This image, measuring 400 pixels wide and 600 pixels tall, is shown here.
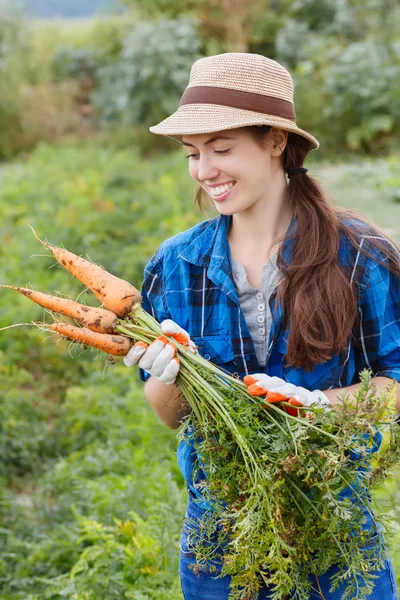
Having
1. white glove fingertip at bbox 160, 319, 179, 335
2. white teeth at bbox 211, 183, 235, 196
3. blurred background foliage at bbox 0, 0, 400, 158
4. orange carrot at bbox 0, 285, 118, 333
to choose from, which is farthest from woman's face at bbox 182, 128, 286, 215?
blurred background foliage at bbox 0, 0, 400, 158

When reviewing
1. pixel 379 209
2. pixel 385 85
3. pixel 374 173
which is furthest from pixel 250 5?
pixel 379 209

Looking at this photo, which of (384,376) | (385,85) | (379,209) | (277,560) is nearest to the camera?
(277,560)

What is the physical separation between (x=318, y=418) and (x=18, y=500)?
3.01 meters

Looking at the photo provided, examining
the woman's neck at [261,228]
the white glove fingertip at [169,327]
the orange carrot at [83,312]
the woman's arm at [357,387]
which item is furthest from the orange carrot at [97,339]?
the woman's arm at [357,387]

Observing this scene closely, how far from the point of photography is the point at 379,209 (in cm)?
772

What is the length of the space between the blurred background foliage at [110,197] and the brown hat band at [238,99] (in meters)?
0.54

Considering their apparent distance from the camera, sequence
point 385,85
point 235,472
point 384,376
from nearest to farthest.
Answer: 1. point 235,472
2. point 384,376
3. point 385,85

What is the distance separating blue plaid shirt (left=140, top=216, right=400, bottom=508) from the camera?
2014 mm

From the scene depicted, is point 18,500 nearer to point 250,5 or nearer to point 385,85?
point 385,85

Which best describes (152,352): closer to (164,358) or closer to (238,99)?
(164,358)

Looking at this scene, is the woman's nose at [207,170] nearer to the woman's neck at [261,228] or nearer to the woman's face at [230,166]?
the woman's face at [230,166]

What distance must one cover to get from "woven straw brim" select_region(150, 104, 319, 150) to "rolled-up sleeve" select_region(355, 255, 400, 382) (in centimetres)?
46

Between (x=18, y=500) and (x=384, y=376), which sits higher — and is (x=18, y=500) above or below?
below

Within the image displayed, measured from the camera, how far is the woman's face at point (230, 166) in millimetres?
2025
